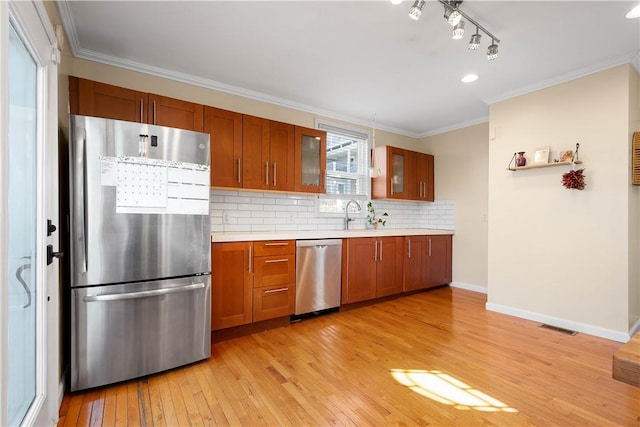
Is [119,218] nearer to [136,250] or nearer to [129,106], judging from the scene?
[136,250]

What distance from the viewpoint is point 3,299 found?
106 centimetres

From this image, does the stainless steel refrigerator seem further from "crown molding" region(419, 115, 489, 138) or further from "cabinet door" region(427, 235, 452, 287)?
"crown molding" region(419, 115, 489, 138)

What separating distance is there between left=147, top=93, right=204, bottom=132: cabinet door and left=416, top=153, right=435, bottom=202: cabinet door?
3.38 meters

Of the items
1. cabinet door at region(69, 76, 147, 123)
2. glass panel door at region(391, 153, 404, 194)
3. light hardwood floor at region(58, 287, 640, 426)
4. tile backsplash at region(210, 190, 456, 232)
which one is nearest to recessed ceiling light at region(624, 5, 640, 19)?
light hardwood floor at region(58, 287, 640, 426)

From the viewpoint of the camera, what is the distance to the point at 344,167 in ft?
14.5

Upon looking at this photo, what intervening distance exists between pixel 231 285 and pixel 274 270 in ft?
1.46

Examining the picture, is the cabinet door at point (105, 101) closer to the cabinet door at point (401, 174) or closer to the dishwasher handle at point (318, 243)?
the dishwasher handle at point (318, 243)

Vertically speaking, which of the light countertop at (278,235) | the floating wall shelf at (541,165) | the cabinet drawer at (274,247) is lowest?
the cabinet drawer at (274,247)

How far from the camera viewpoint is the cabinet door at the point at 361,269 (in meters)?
3.55

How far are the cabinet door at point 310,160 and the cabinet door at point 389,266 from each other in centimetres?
108

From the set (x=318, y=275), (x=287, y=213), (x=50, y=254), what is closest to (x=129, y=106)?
(x=50, y=254)

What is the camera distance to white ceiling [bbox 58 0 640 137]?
2.09m

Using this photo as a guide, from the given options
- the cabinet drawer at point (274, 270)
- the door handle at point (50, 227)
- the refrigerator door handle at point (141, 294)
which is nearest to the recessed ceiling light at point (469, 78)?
the cabinet drawer at point (274, 270)

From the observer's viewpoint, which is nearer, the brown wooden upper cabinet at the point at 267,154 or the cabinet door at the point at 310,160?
the brown wooden upper cabinet at the point at 267,154
